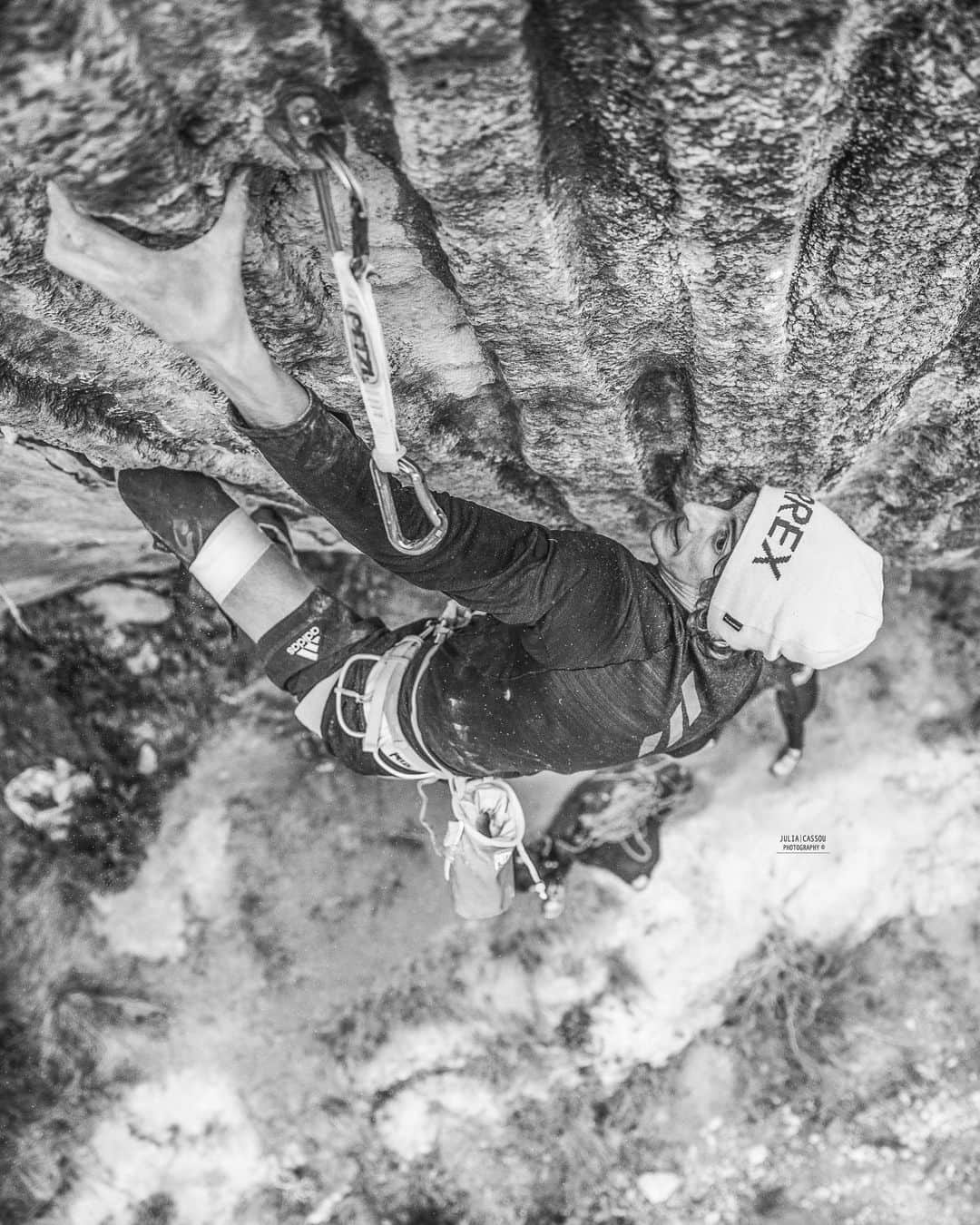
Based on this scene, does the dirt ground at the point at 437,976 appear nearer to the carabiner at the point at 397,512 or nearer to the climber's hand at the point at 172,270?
the carabiner at the point at 397,512

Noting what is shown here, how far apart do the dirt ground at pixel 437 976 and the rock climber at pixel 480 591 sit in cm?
118

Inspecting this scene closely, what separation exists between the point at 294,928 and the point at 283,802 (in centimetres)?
58

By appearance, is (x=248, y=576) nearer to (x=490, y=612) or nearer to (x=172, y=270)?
(x=490, y=612)

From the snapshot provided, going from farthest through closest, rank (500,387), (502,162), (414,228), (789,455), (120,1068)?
(120,1068)
(789,455)
(500,387)
(414,228)
(502,162)

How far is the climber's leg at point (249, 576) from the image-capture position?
8.68 ft

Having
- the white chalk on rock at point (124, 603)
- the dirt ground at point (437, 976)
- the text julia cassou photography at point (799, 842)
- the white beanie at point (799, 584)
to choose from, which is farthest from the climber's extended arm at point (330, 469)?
the white chalk on rock at point (124, 603)

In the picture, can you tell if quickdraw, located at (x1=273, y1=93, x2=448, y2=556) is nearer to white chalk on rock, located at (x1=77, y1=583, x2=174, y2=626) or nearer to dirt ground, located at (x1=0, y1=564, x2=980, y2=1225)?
dirt ground, located at (x1=0, y1=564, x2=980, y2=1225)

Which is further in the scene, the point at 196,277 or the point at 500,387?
the point at 500,387

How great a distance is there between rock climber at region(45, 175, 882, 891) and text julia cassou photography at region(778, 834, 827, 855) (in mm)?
1566

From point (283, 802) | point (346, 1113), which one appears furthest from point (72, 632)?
point (346, 1113)

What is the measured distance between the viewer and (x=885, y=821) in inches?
154

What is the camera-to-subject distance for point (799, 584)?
6.90ft

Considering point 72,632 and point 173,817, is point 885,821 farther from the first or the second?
point 72,632

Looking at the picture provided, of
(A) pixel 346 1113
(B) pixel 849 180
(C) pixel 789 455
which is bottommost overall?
(A) pixel 346 1113
